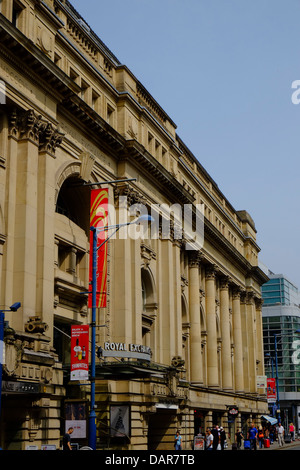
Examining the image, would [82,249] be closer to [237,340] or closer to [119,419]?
[119,419]

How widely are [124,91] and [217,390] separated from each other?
32524mm

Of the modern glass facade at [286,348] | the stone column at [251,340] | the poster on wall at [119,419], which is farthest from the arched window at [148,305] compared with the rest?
the modern glass facade at [286,348]

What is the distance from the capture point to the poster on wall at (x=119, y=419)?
120 ft

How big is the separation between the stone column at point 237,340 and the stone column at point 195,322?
18.3 m

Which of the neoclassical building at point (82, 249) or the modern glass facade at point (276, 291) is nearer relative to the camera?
the neoclassical building at point (82, 249)

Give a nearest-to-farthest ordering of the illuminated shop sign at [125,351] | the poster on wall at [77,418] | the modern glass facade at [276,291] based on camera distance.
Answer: the poster on wall at [77,418] < the illuminated shop sign at [125,351] < the modern glass facade at [276,291]

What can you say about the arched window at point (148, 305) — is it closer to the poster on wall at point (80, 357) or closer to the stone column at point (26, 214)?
the stone column at point (26, 214)

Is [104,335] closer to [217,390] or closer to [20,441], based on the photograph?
[20,441]

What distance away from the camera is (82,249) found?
127 ft

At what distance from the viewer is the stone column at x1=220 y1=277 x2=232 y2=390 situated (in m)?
70.9

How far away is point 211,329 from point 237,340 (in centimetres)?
1310

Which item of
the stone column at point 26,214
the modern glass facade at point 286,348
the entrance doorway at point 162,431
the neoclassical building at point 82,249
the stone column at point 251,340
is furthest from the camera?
the modern glass facade at point 286,348

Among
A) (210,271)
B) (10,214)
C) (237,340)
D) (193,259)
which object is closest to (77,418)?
(10,214)
